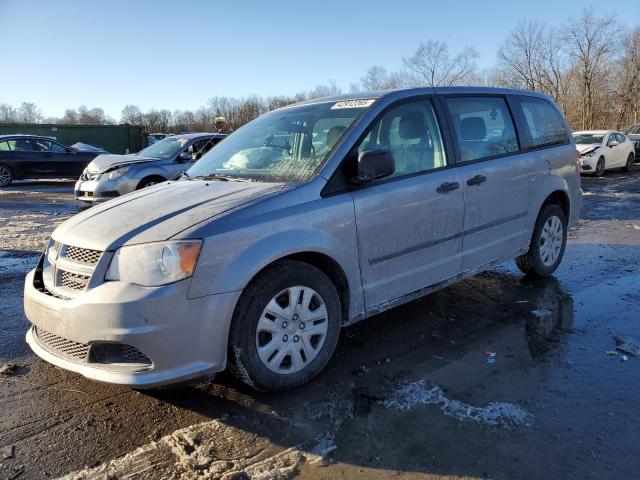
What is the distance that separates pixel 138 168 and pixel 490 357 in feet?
27.1

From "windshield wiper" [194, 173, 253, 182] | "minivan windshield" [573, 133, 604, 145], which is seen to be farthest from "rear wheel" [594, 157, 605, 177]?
"windshield wiper" [194, 173, 253, 182]

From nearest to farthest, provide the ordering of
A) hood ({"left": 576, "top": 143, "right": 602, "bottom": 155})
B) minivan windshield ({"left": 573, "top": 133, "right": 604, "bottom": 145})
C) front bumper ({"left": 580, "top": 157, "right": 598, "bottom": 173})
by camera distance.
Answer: front bumper ({"left": 580, "top": 157, "right": 598, "bottom": 173}), hood ({"left": 576, "top": 143, "right": 602, "bottom": 155}), minivan windshield ({"left": 573, "top": 133, "right": 604, "bottom": 145})

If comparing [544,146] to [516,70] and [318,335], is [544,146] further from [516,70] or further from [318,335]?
[516,70]

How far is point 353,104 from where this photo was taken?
3801mm

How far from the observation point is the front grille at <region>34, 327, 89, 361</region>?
Answer: 9.18 feet

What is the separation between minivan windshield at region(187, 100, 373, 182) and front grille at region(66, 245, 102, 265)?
3.85 ft

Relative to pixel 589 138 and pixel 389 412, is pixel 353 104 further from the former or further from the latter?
pixel 589 138

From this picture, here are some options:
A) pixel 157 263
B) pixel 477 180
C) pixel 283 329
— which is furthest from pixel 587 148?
pixel 157 263

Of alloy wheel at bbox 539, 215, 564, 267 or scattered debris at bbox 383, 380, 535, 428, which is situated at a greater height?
alloy wheel at bbox 539, 215, 564, 267

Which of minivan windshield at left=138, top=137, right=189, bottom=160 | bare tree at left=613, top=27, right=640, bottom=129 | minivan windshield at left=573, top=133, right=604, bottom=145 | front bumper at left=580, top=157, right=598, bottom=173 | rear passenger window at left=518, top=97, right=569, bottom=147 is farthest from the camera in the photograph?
bare tree at left=613, top=27, right=640, bottom=129

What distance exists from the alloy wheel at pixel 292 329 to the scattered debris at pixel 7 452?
1308mm

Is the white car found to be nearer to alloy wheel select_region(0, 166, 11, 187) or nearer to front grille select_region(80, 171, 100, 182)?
front grille select_region(80, 171, 100, 182)

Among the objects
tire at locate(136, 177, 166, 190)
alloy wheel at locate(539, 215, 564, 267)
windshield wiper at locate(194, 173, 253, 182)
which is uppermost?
windshield wiper at locate(194, 173, 253, 182)

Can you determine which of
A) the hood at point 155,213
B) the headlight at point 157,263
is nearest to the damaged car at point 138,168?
the hood at point 155,213
